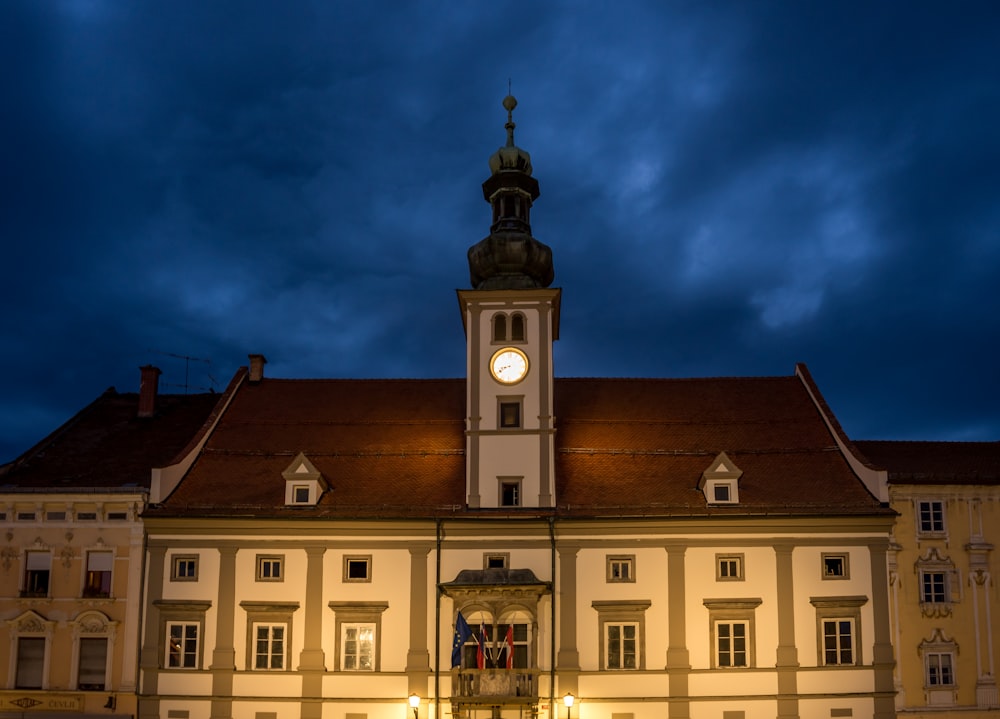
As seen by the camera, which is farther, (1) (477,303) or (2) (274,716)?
(1) (477,303)

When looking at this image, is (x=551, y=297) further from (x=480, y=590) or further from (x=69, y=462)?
(x=69, y=462)

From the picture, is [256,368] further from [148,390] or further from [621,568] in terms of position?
[621,568]

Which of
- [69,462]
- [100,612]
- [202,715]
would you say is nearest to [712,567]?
[202,715]

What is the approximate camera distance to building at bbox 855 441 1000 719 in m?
43.1

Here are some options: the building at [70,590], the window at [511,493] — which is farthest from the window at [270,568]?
the window at [511,493]

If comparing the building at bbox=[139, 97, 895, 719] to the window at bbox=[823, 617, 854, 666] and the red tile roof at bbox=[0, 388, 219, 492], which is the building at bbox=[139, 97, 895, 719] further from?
the red tile roof at bbox=[0, 388, 219, 492]

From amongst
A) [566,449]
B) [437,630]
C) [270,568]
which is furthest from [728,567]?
[270,568]

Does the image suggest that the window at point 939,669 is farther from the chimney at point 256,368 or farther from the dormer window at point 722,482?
the chimney at point 256,368

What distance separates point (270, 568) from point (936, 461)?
93.0ft

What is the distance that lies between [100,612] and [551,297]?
21081mm

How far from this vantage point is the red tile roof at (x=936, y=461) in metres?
44.2

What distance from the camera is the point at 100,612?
40688 mm

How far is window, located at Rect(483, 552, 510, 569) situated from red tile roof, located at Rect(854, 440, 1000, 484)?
15809 millimetres

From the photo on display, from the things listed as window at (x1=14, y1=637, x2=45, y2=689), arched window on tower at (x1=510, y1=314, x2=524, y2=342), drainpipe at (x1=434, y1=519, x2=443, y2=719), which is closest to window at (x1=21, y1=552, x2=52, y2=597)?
window at (x1=14, y1=637, x2=45, y2=689)
